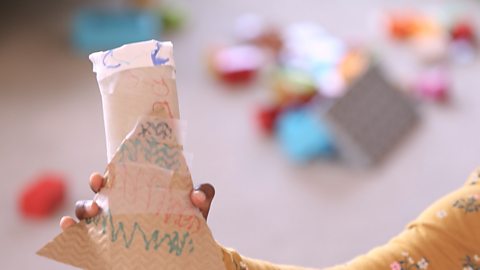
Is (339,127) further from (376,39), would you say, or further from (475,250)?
(475,250)

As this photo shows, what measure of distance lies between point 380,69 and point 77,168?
3.12 feet

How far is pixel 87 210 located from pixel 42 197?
1.07 metres

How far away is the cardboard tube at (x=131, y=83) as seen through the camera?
2.48ft

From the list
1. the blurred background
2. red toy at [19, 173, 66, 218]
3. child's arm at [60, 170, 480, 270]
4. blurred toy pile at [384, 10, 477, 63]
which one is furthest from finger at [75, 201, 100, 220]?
blurred toy pile at [384, 10, 477, 63]

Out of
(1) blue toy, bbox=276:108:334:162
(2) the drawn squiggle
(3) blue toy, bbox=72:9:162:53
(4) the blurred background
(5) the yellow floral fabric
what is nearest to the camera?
(2) the drawn squiggle

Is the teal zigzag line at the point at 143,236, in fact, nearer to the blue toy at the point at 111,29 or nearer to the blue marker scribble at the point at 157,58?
the blue marker scribble at the point at 157,58

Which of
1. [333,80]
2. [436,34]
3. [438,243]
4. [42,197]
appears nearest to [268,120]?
[333,80]

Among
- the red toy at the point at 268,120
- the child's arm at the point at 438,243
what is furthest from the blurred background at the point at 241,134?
the child's arm at the point at 438,243

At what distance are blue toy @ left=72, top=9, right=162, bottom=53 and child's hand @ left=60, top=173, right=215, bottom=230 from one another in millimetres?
1712

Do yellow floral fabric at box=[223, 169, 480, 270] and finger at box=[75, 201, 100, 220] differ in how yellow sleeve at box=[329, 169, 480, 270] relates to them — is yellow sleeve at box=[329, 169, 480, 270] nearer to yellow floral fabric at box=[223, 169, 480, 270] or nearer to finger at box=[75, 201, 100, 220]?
yellow floral fabric at box=[223, 169, 480, 270]

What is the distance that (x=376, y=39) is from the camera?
258 cm

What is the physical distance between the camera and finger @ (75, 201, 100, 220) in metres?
0.76

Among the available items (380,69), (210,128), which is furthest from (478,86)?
(210,128)

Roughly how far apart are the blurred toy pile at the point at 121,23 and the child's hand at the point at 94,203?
1712mm
